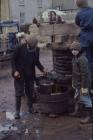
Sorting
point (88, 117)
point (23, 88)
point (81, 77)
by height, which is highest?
point (81, 77)

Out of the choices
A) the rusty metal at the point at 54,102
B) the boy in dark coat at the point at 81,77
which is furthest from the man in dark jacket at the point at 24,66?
the boy in dark coat at the point at 81,77

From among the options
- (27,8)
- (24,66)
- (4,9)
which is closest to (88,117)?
(24,66)

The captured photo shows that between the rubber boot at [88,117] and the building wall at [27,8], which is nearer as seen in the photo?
the rubber boot at [88,117]

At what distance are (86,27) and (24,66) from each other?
1493 mm

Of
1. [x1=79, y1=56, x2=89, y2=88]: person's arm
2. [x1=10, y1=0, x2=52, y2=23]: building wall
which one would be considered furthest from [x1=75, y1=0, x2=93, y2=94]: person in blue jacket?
[x1=10, y1=0, x2=52, y2=23]: building wall

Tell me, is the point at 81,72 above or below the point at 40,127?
above

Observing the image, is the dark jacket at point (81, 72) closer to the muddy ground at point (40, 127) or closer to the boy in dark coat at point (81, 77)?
the boy in dark coat at point (81, 77)

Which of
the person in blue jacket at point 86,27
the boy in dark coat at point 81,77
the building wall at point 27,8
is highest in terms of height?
the person in blue jacket at point 86,27

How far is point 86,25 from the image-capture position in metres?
9.36

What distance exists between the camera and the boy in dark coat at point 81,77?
908 cm

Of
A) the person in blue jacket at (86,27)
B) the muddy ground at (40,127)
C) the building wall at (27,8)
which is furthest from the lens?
the building wall at (27,8)

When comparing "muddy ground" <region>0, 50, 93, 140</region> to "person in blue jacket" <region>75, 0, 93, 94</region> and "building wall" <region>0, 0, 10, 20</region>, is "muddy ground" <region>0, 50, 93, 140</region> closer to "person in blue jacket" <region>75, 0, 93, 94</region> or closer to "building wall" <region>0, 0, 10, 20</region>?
"person in blue jacket" <region>75, 0, 93, 94</region>

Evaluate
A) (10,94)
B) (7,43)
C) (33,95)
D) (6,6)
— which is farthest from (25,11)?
(33,95)

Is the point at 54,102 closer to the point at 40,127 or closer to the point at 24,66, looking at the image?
the point at 40,127
